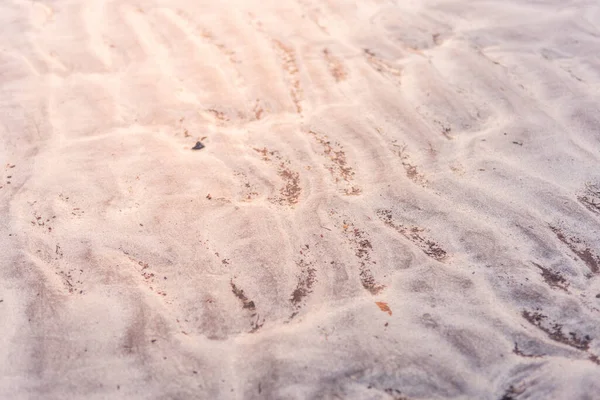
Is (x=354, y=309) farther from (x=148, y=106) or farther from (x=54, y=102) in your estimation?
(x=54, y=102)

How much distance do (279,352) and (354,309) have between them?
30 centimetres

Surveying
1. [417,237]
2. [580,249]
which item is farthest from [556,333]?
[417,237]

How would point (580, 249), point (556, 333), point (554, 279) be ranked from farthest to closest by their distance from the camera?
point (580, 249)
point (554, 279)
point (556, 333)

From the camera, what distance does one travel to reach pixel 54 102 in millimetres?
2600

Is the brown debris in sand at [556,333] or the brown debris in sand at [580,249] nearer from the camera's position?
the brown debris in sand at [556,333]

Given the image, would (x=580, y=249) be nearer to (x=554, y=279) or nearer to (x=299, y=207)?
(x=554, y=279)

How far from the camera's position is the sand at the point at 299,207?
4.93ft

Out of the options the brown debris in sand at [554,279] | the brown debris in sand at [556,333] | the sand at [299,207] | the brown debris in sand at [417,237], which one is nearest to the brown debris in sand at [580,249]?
the sand at [299,207]

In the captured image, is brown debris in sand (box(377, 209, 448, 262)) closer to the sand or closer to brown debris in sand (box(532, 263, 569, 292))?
the sand

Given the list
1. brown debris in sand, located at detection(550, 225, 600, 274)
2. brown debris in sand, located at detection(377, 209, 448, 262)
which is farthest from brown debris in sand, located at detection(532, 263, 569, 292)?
brown debris in sand, located at detection(377, 209, 448, 262)

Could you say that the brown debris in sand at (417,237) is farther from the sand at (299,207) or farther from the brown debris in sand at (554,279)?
the brown debris in sand at (554,279)

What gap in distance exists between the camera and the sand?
1502 mm

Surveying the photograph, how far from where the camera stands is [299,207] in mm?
2018

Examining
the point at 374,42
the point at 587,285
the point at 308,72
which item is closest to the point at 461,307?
the point at 587,285
